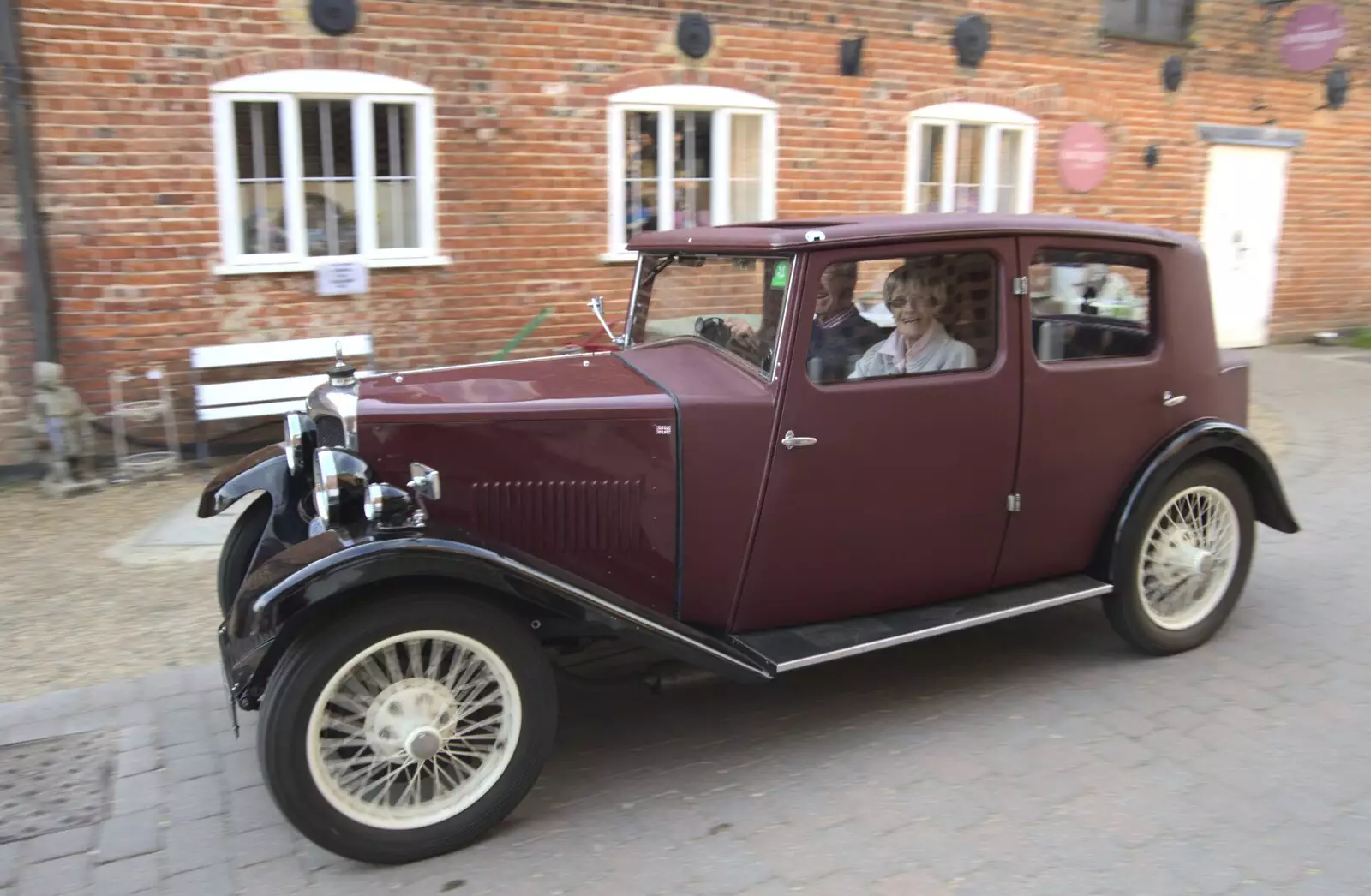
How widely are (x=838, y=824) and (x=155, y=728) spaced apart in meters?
2.43

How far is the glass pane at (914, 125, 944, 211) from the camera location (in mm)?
9797

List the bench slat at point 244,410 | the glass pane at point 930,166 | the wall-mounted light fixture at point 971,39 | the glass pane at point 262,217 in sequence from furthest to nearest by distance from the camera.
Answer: the glass pane at point 930,166, the wall-mounted light fixture at point 971,39, the glass pane at point 262,217, the bench slat at point 244,410

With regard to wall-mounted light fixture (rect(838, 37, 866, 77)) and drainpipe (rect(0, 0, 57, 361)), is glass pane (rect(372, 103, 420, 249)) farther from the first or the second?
wall-mounted light fixture (rect(838, 37, 866, 77))

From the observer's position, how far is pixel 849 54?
29.5ft

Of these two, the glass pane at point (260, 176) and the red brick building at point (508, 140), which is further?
the glass pane at point (260, 176)

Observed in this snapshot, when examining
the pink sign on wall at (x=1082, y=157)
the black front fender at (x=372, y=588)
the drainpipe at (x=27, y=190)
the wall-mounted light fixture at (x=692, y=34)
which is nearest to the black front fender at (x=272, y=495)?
the black front fender at (x=372, y=588)

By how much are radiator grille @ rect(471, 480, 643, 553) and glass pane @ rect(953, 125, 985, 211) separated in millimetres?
7754

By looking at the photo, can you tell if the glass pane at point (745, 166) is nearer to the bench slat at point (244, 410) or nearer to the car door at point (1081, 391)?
the bench slat at point (244, 410)

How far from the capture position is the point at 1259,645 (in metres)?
4.23

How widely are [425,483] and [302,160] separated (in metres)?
5.36

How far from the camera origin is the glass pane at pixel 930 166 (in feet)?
32.1

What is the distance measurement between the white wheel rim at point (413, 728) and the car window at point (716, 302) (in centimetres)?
133

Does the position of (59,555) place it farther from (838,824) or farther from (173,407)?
(838,824)

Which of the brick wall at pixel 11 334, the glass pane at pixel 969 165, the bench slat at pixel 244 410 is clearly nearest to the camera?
the brick wall at pixel 11 334
